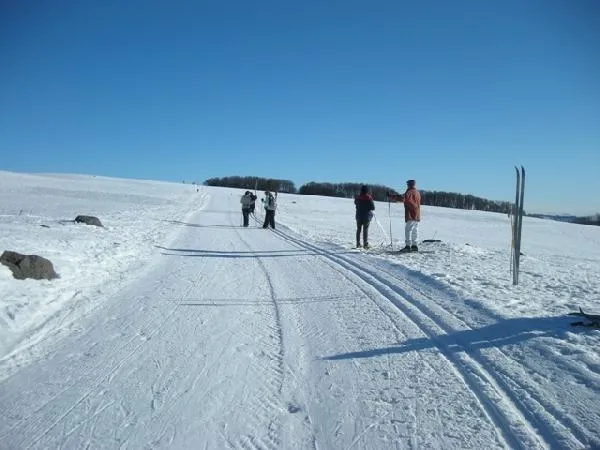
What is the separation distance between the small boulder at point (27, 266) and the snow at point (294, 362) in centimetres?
22

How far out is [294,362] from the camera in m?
4.54

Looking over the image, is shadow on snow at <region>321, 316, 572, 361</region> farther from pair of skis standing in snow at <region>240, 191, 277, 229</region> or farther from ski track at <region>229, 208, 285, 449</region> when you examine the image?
pair of skis standing in snow at <region>240, 191, 277, 229</region>

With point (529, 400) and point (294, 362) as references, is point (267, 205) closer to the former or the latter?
point (294, 362)

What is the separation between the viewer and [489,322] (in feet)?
19.0

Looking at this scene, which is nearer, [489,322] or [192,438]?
[192,438]

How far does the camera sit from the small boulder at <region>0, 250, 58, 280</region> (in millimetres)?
7203

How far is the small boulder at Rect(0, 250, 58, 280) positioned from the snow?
0.72ft

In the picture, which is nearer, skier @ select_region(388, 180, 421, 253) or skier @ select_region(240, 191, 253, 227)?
skier @ select_region(388, 180, 421, 253)

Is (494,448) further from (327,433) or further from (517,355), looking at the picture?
(517,355)

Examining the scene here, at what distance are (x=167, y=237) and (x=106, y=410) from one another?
12.2 meters

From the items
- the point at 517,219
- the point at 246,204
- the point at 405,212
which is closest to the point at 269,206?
the point at 246,204

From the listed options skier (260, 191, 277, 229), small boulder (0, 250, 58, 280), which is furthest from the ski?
skier (260, 191, 277, 229)

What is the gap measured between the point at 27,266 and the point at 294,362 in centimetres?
547

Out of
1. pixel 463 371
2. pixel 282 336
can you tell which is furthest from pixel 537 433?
pixel 282 336
